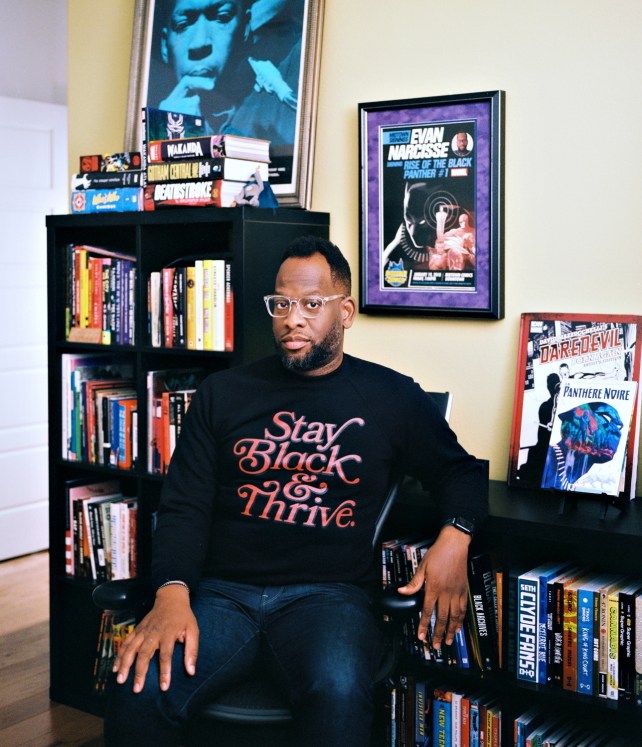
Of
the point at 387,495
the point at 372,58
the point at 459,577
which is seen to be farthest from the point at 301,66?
the point at 459,577

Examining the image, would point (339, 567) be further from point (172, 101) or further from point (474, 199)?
point (172, 101)

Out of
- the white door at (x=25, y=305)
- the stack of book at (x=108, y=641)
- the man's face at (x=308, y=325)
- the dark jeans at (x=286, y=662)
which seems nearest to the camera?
the dark jeans at (x=286, y=662)

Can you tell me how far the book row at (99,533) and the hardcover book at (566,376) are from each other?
4.03 ft

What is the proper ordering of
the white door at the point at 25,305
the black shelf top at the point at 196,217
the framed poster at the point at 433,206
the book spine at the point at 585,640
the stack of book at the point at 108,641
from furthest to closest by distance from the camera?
the white door at the point at 25,305, the stack of book at the point at 108,641, the black shelf top at the point at 196,217, the framed poster at the point at 433,206, the book spine at the point at 585,640

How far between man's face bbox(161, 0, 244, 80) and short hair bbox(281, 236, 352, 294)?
91 cm

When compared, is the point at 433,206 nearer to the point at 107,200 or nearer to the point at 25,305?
the point at 107,200

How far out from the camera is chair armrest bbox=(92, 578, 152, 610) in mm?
2074

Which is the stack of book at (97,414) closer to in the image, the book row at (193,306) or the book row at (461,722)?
the book row at (193,306)

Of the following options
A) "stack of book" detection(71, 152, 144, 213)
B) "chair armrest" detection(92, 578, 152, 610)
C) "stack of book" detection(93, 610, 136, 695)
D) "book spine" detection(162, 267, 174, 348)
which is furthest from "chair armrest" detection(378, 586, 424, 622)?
"stack of book" detection(71, 152, 144, 213)

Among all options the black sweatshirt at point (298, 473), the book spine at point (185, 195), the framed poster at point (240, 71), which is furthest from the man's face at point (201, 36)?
the black sweatshirt at point (298, 473)

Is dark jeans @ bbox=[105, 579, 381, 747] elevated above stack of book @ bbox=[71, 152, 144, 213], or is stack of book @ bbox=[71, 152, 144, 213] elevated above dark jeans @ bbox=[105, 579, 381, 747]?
stack of book @ bbox=[71, 152, 144, 213]

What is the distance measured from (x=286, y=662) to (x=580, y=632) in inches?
26.9

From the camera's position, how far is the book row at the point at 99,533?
298cm

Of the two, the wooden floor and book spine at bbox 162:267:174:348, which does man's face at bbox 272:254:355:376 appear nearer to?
book spine at bbox 162:267:174:348
